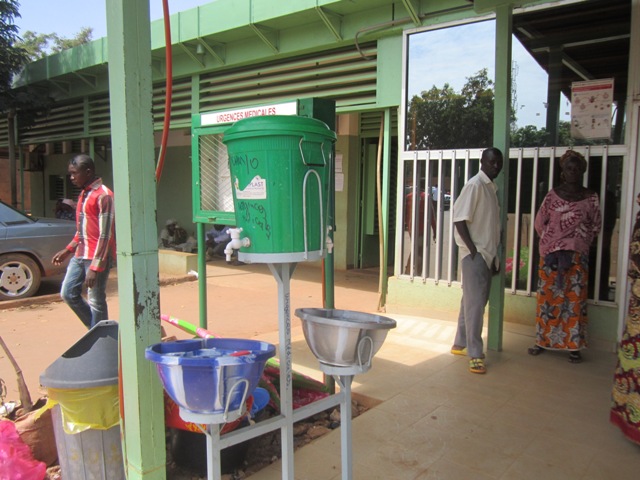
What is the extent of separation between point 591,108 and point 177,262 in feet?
22.7

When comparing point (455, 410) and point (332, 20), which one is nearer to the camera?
point (455, 410)

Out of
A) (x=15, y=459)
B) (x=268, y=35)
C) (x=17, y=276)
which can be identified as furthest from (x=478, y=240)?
(x=17, y=276)

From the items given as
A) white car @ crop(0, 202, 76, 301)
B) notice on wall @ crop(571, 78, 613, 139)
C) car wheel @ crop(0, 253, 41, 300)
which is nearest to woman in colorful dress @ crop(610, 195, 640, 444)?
notice on wall @ crop(571, 78, 613, 139)

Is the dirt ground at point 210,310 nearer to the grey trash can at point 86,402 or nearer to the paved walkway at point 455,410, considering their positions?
the paved walkway at point 455,410

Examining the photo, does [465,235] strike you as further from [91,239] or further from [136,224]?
[91,239]

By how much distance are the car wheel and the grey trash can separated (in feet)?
17.5

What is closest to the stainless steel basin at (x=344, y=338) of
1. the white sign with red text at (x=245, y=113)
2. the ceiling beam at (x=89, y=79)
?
the white sign with red text at (x=245, y=113)

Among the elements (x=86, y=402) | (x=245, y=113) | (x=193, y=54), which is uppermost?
(x=193, y=54)

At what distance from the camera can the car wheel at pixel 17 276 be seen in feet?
22.6

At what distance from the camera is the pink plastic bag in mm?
2398

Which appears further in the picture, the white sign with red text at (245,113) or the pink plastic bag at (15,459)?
the white sign with red text at (245,113)

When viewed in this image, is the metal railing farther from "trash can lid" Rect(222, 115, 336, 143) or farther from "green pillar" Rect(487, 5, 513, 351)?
"trash can lid" Rect(222, 115, 336, 143)

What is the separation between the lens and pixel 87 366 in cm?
235

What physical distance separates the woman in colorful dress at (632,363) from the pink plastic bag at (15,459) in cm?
317
